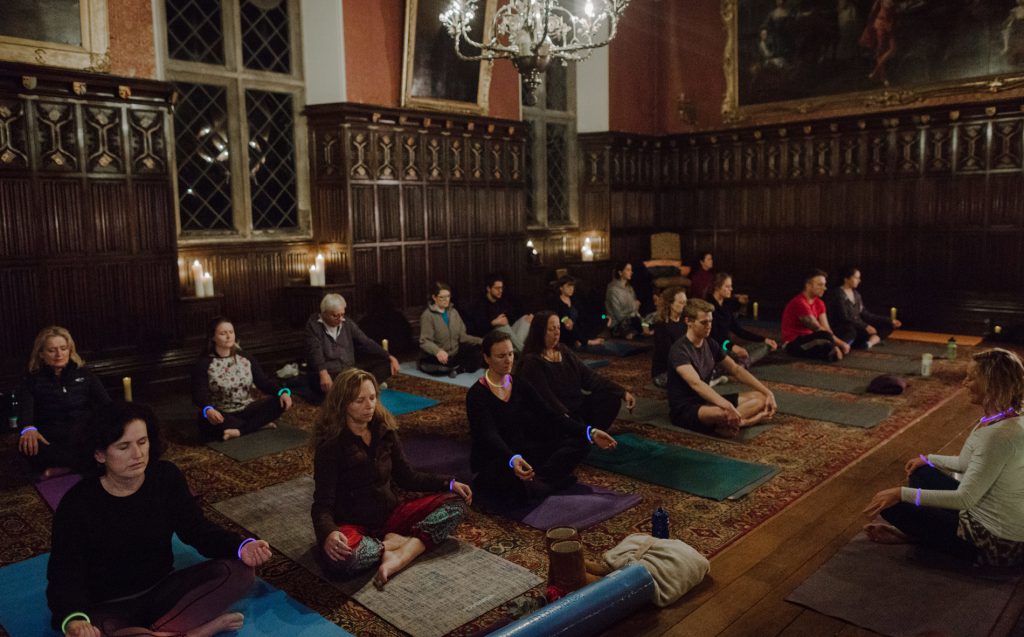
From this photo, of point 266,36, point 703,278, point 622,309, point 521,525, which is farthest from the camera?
point 703,278

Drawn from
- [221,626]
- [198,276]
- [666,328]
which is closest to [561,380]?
[666,328]

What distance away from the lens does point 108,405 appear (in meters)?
2.89

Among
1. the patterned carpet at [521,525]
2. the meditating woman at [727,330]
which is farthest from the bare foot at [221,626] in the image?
the meditating woman at [727,330]

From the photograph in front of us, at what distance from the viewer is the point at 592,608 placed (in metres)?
3.06

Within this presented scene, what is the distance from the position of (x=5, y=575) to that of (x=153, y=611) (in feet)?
4.67

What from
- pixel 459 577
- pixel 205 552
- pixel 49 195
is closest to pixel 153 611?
pixel 205 552

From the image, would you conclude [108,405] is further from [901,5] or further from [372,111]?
[901,5]

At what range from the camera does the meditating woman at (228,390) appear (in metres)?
5.83

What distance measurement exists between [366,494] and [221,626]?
84cm

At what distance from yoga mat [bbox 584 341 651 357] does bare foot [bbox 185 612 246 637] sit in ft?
20.7

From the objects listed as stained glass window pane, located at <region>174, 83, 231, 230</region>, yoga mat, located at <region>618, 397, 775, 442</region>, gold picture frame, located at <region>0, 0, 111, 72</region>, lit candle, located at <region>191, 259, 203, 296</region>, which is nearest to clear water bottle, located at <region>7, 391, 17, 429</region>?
lit candle, located at <region>191, 259, 203, 296</region>

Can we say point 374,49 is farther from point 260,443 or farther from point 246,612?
point 246,612

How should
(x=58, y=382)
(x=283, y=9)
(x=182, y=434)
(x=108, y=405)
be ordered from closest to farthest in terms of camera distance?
(x=108, y=405) < (x=58, y=382) < (x=182, y=434) < (x=283, y=9)

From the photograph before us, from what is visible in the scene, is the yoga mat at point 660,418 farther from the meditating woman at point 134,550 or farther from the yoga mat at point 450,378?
the meditating woman at point 134,550
